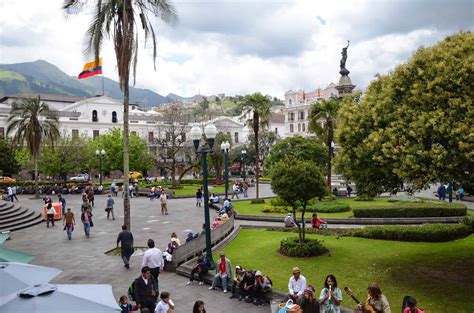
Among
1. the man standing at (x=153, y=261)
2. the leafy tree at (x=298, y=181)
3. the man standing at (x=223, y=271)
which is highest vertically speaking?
the leafy tree at (x=298, y=181)

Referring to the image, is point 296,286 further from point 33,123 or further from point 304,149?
point 33,123

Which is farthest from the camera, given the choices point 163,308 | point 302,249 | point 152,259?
point 302,249

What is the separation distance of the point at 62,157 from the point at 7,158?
372 inches

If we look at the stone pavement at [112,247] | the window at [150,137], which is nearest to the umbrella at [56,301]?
the stone pavement at [112,247]

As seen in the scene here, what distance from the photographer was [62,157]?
1781 inches

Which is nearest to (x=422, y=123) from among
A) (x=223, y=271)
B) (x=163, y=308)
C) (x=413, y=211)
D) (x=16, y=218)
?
(x=223, y=271)

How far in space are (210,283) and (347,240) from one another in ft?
24.1

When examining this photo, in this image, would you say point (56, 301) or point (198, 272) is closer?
point (56, 301)

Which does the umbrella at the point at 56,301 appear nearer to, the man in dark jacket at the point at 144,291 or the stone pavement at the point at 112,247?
the man in dark jacket at the point at 144,291

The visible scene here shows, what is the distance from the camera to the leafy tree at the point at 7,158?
49.2m

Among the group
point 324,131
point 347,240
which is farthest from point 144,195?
point 347,240

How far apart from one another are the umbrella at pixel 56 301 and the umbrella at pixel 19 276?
36 cm

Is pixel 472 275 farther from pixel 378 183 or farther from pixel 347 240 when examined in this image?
pixel 347 240

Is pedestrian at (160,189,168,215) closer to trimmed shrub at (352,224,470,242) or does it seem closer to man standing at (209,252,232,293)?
trimmed shrub at (352,224,470,242)
